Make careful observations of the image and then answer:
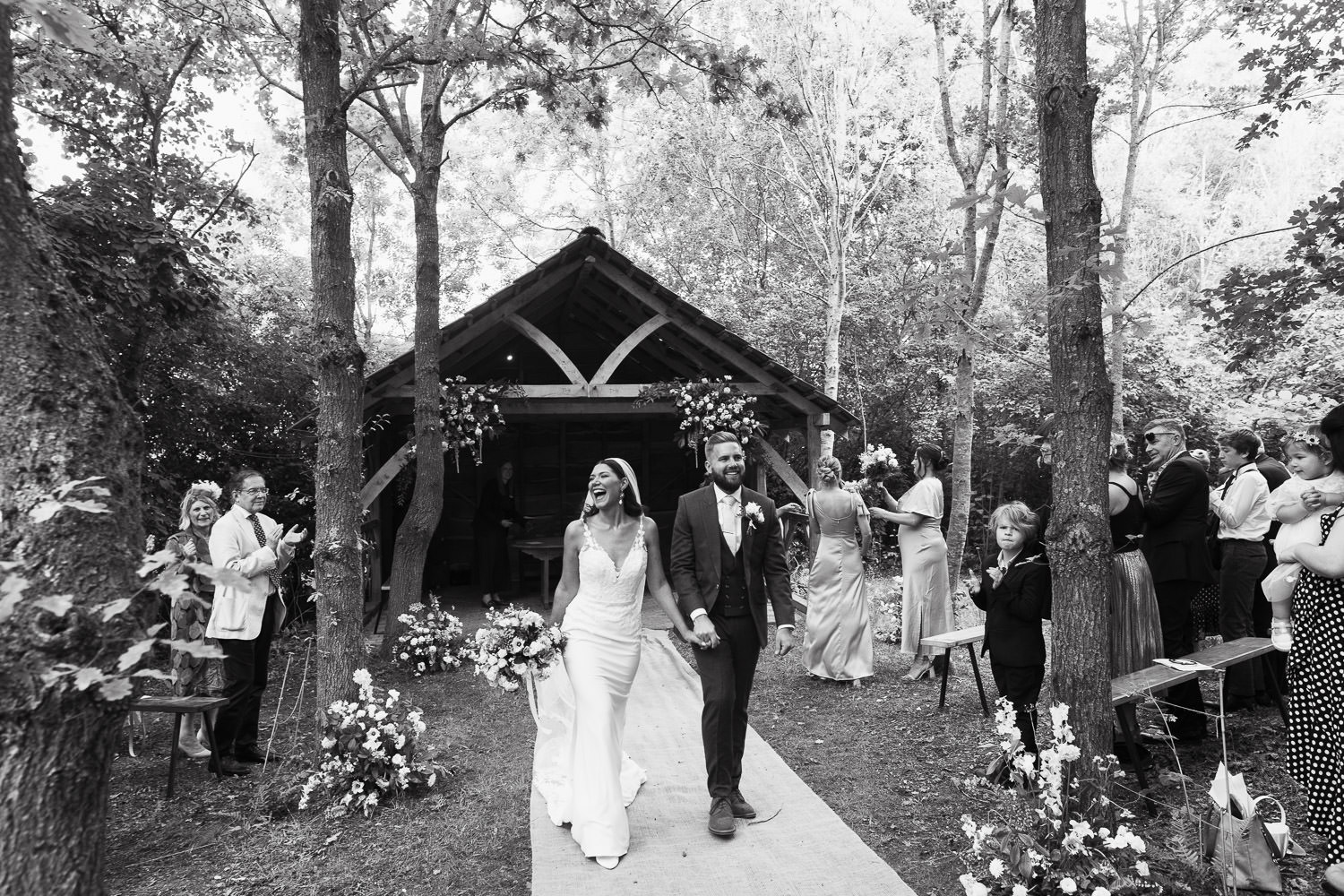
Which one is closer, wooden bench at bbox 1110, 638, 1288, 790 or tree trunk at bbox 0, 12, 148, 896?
tree trunk at bbox 0, 12, 148, 896

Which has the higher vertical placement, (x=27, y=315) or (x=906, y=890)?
(x=27, y=315)

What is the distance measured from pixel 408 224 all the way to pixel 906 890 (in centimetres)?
3065

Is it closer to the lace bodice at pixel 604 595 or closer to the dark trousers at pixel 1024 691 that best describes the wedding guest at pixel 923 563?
the dark trousers at pixel 1024 691

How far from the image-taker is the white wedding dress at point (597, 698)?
3865 mm

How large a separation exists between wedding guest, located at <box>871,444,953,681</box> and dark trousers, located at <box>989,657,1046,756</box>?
8.47ft

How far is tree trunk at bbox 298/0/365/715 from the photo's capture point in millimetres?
5043

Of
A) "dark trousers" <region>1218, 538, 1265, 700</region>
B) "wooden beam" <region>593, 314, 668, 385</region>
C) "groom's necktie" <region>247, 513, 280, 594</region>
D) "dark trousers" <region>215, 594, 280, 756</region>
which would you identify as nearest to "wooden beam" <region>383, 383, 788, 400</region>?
"wooden beam" <region>593, 314, 668, 385</region>

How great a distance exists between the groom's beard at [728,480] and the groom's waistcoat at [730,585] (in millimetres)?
286

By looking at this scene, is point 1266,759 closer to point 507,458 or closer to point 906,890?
point 906,890

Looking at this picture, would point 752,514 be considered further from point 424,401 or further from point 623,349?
point 623,349

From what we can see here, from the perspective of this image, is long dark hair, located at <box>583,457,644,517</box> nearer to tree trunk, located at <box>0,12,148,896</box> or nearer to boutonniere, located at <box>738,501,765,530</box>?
boutonniere, located at <box>738,501,765,530</box>

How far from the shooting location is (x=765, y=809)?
14.4 feet

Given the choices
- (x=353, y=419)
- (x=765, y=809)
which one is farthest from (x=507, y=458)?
(x=765, y=809)

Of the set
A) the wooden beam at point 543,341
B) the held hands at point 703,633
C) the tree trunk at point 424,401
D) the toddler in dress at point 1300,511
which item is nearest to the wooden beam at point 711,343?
the wooden beam at point 543,341
